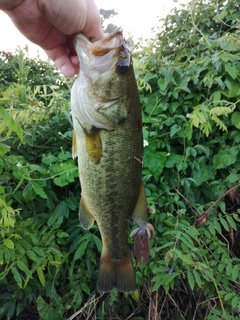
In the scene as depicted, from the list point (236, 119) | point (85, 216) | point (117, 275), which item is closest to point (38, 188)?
point (85, 216)

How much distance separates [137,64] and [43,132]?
899mm

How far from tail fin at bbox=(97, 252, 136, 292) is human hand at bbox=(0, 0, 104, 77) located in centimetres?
91

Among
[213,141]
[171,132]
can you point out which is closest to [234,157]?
[213,141]

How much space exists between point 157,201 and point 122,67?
1.20 m

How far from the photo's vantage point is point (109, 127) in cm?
146

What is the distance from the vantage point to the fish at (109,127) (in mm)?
1419

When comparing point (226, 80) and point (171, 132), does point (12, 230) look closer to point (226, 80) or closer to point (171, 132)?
point (171, 132)

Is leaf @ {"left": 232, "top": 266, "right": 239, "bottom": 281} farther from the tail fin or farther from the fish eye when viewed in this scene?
the fish eye

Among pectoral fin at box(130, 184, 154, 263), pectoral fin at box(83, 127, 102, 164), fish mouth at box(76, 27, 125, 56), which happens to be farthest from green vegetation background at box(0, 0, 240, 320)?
fish mouth at box(76, 27, 125, 56)

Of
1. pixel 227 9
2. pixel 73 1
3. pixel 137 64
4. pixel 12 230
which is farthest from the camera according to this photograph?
pixel 227 9

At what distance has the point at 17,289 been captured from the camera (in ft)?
7.52

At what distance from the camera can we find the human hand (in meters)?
1.43

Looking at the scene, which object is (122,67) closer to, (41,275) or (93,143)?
(93,143)

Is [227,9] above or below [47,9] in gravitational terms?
below
